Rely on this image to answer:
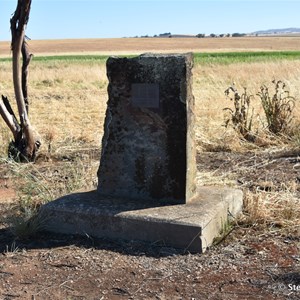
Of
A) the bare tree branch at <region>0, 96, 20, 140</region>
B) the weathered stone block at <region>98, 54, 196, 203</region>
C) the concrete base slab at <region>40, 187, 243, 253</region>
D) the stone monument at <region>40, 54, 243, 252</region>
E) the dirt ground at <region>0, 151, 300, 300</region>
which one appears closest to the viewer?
the dirt ground at <region>0, 151, 300, 300</region>

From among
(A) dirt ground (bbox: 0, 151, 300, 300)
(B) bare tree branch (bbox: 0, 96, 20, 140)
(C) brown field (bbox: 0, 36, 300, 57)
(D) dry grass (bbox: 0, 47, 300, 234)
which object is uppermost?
(C) brown field (bbox: 0, 36, 300, 57)

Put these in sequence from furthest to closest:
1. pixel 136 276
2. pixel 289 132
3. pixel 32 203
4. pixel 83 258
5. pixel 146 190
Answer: pixel 289 132
pixel 32 203
pixel 146 190
pixel 83 258
pixel 136 276

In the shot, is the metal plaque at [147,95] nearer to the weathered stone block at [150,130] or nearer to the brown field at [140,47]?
Answer: the weathered stone block at [150,130]

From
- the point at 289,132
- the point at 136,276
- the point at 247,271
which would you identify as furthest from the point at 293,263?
the point at 289,132

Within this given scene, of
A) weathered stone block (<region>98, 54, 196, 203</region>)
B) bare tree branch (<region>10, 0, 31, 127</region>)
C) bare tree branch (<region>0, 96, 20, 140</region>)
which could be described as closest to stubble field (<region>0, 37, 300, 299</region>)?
bare tree branch (<region>0, 96, 20, 140</region>)

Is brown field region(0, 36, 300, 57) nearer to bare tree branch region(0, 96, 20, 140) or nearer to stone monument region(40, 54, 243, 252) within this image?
bare tree branch region(0, 96, 20, 140)

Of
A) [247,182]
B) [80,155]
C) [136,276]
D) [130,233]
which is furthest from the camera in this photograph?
[80,155]

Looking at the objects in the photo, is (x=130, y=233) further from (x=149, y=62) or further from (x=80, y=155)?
(x=80, y=155)

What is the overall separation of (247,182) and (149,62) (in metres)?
2.05

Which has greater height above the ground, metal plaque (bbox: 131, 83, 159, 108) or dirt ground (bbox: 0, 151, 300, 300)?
metal plaque (bbox: 131, 83, 159, 108)

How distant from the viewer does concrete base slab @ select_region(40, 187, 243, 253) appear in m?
3.91

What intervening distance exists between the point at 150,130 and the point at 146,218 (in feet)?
2.51

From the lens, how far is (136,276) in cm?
350

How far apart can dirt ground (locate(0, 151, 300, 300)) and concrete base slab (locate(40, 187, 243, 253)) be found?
0.26ft
